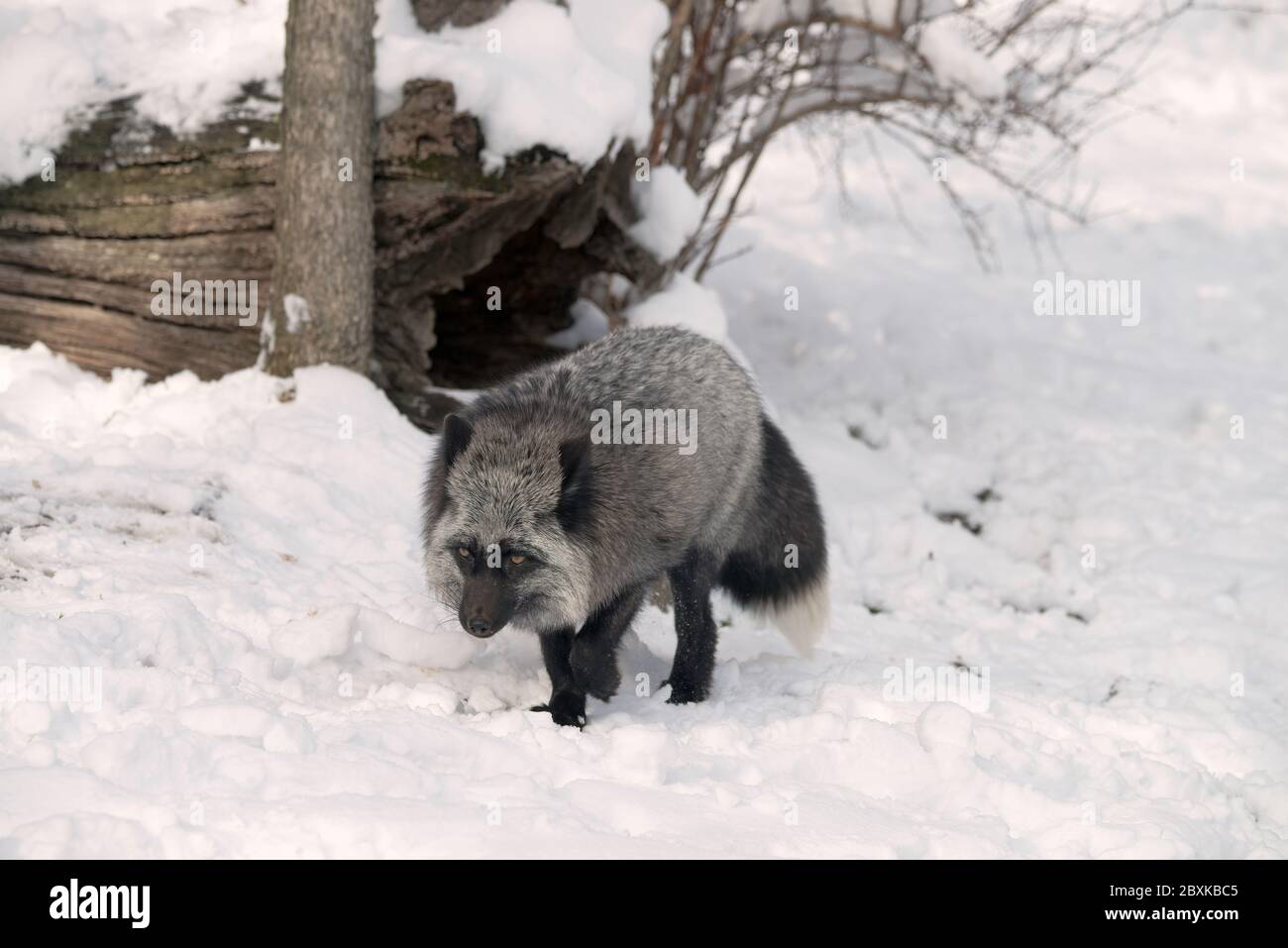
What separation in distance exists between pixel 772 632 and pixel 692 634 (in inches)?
62.1

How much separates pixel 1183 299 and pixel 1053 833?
35.0 ft

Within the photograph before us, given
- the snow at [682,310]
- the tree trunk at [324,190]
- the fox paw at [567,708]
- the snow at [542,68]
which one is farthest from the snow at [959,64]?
the fox paw at [567,708]

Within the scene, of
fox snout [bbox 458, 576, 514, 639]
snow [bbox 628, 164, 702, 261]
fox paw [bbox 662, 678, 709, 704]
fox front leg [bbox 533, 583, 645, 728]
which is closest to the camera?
fox snout [bbox 458, 576, 514, 639]

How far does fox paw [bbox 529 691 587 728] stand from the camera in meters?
5.05

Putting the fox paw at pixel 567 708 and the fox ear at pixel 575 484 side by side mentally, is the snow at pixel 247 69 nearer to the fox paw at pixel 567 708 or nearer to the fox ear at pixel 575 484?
the fox ear at pixel 575 484

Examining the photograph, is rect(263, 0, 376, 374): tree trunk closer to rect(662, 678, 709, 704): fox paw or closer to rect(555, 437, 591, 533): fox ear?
rect(555, 437, 591, 533): fox ear

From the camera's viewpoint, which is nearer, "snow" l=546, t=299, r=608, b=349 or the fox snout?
the fox snout

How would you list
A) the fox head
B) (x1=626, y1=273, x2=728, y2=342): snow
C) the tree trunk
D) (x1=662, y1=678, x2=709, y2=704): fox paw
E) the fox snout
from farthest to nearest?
(x1=626, y1=273, x2=728, y2=342): snow → the tree trunk → (x1=662, y1=678, x2=709, y2=704): fox paw → the fox head → the fox snout

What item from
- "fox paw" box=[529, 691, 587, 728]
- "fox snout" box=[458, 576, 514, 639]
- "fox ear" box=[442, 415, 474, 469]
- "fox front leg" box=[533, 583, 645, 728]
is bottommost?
"fox paw" box=[529, 691, 587, 728]

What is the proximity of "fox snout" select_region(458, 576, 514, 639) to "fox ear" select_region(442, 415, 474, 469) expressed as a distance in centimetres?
54

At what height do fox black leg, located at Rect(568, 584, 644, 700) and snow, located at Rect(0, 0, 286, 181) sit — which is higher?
snow, located at Rect(0, 0, 286, 181)

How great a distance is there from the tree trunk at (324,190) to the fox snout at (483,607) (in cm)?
301

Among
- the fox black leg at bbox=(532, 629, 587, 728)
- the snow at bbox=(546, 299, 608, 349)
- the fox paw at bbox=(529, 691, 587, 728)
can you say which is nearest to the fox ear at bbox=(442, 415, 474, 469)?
the fox black leg at bbox=(532, 629, 587, 728)
